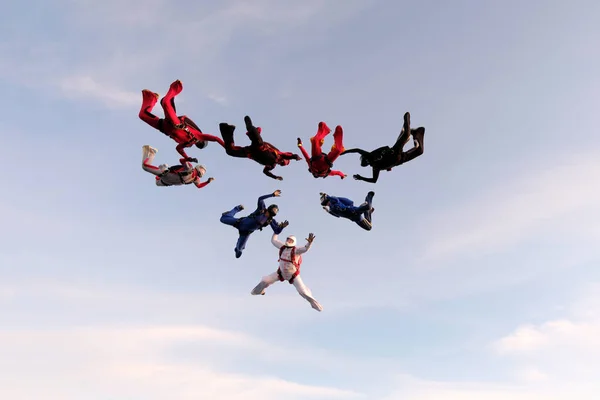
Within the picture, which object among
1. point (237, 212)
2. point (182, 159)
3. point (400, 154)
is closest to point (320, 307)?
point (237, 212)

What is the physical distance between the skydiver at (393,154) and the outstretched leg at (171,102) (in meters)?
4.55

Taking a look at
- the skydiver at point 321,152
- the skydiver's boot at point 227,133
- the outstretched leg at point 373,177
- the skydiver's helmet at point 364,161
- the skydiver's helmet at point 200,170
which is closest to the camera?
the skydiver's boot at point 227,133

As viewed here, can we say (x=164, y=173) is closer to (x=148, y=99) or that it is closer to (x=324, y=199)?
(x=148, y=99)

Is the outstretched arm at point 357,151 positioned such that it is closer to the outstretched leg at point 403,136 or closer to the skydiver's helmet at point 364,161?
the skydiver's helmet at point 364,161

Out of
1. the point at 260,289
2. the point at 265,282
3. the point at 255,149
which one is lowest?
the point at 260,289

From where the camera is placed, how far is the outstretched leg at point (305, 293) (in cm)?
1348

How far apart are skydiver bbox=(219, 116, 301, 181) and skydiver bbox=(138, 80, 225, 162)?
38cm

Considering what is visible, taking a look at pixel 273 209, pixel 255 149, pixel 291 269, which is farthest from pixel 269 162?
pixel 291 269

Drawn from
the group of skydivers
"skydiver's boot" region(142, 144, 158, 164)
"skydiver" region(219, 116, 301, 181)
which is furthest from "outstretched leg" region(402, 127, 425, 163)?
"skydiver's boot" region(142, 144, 158, 164)

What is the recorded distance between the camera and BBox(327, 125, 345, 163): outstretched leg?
12.7 meters

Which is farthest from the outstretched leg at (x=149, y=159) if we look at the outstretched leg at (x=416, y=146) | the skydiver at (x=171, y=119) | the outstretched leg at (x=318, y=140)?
the outstretched leg at (x=416, y=146)

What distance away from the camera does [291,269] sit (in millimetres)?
13453

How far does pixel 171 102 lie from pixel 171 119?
20.7 inches

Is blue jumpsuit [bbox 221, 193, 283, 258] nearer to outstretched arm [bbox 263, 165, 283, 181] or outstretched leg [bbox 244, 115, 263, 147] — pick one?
outstretched arm [bbox 263, 165, 283, 181]
